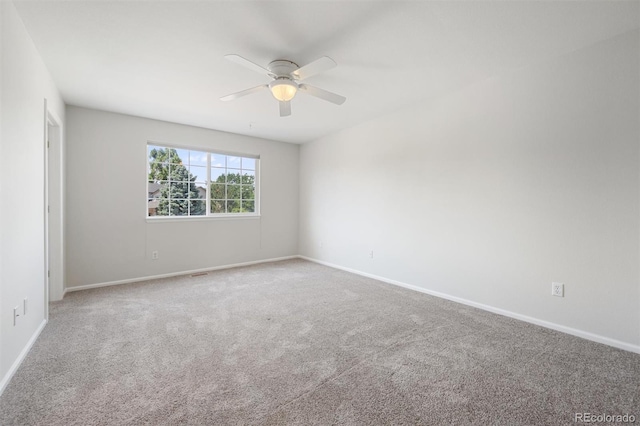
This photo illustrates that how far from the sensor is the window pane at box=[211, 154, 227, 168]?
16.2ft

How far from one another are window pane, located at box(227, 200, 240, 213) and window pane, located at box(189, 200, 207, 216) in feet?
1.39

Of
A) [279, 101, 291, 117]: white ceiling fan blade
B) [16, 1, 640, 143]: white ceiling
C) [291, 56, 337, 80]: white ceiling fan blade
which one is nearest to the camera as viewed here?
[16, 1, 640, 143]: white ceiling

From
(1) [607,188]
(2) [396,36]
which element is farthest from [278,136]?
(1) [607,188]

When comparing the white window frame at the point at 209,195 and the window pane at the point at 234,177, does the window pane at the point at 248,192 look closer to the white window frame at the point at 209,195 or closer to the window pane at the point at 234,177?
the white window frame at the point at 209,195

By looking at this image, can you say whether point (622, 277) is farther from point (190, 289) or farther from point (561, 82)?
point (190, 289)

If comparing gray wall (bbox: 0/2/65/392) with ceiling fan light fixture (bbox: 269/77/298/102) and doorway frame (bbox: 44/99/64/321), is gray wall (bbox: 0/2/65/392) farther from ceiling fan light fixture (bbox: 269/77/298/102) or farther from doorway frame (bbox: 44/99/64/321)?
ceiling fan light fixture (bbox: 269/77/298/102)

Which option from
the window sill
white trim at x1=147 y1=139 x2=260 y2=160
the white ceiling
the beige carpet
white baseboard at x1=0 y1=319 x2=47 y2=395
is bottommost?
the beige carpet

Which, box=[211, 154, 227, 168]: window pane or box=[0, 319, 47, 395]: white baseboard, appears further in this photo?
box=[211, 154, 227, 168]: window pane

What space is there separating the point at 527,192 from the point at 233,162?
4376mm

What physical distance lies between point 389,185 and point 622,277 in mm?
2496

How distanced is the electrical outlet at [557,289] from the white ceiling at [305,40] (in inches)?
80.3

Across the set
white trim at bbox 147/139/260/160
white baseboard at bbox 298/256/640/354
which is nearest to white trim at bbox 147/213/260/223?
white trim at bbox 147/139/260/160

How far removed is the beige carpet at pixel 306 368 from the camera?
157cm

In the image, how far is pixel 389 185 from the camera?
13.5 feet
